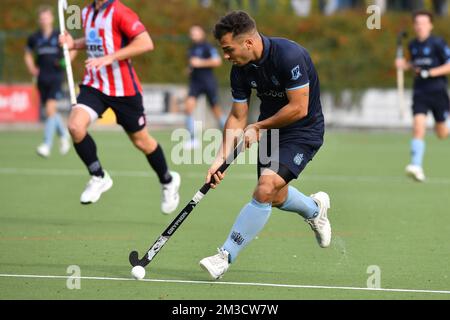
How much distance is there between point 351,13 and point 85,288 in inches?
886

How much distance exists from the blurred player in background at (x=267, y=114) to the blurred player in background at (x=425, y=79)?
18.8 ft

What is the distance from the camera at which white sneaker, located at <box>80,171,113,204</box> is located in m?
8.57

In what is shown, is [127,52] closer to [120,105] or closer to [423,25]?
[120,105]

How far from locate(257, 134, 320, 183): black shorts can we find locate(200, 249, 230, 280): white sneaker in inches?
24.9

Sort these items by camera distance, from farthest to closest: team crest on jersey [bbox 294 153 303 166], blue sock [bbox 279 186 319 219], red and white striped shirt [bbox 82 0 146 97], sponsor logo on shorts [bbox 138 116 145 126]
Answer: sponsor logo on shorts [bbox 138 116 145 126] < red and white striped shirt [bbox 82 0 146 97] < blue sock [bbox 279 186 319 219] < team crest on jersey [bbox 294 153 303 166]

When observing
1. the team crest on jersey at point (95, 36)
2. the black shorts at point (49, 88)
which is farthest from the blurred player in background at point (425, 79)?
the black shorts at point (49, 88)

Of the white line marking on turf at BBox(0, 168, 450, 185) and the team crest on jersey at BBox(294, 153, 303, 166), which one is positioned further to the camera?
the white line marking on turf at BBox(0, 168, 450, 185)

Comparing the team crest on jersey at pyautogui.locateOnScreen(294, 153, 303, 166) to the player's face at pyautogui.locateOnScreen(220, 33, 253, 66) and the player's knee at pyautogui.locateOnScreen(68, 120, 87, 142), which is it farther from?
the player's knee at pyautogui.locateOnScreen(68, 120, 87, 142)

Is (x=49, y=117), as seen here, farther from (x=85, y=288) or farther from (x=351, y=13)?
(x=351, y=13)

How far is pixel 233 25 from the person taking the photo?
6027 millimetres

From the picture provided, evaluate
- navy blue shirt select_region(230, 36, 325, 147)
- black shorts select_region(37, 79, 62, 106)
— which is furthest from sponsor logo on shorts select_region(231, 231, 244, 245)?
black shorts select_region(37, 79, 62, 106)

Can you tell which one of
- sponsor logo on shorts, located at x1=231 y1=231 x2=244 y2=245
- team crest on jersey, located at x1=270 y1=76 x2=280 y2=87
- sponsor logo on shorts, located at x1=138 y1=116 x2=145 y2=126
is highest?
team crest on jersey, located at x1=270 y1=76 x2=280 y2=87

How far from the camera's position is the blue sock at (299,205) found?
691 cm

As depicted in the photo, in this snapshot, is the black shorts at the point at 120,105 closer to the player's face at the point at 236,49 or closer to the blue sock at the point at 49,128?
the player's face at the point at 236,49
